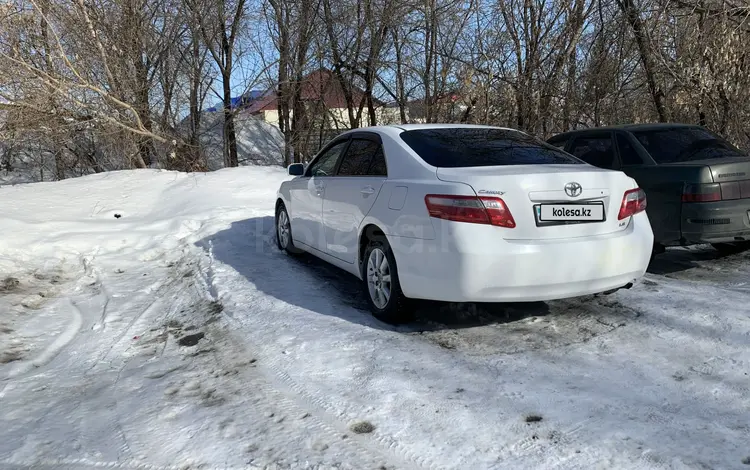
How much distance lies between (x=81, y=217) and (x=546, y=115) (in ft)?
32.6

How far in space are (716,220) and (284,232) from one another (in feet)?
15.0

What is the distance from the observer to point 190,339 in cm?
436

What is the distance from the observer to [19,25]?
12.1 m

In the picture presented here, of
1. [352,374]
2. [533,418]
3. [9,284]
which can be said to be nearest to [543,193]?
[533,418]

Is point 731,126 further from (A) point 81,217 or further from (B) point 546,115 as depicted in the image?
(A) point 81,217

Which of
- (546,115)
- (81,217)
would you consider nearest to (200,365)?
(81,217)

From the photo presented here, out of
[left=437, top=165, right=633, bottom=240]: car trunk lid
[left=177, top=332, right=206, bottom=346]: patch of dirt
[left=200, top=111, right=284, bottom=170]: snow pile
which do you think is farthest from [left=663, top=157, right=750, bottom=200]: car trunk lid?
[left=200, top=111, right=284, bottom=170]: snow pile

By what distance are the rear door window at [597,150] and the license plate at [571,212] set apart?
2.67 metres

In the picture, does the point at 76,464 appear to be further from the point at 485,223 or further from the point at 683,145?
the point at 683,145

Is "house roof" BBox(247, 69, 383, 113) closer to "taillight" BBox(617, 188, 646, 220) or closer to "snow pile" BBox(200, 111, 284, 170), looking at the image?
"snow pile" BBox(200, 111, 284, 170)

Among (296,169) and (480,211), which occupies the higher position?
(296,169)

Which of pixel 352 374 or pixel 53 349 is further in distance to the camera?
pixel 53 349

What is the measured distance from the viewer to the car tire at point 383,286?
421cm

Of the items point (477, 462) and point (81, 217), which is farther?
point (81, 217)
